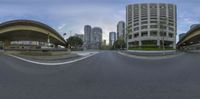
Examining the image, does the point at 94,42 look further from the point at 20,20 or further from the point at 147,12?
the point at 20,20

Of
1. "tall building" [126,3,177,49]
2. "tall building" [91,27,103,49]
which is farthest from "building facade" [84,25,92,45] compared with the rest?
"tall building" [126,3,177,49]

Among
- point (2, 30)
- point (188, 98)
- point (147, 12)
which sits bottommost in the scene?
point (188, 98)

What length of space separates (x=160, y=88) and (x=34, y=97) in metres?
3.44

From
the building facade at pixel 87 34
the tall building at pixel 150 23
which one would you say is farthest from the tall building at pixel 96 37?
the tall building at pixel 150 23

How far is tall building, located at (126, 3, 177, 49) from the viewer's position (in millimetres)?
104375

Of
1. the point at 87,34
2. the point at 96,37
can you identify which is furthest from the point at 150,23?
the point at 87,34

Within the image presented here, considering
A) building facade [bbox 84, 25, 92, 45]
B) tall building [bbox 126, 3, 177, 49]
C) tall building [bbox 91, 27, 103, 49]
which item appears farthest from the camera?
building facade [bbox 84, 25, 92, 45]

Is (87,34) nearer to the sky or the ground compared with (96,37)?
nearer to the sky

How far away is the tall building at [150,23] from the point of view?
104375 millimetres

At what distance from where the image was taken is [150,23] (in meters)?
108

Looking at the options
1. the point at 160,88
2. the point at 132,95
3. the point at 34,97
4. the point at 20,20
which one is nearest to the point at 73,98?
the point at 34,97

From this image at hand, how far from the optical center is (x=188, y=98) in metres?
4.84

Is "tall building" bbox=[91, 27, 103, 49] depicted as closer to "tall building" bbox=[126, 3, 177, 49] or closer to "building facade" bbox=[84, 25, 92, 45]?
"building facade" bbox=[84, 25, 92, 45]

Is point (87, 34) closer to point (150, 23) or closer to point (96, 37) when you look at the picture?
point (96, 37)
